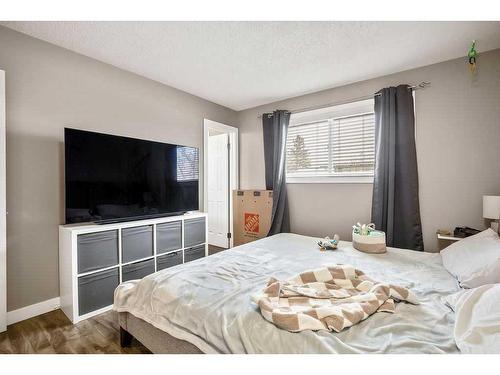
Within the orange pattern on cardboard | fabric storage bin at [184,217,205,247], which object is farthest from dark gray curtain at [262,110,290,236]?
fabric storage bin at [184,217,205,247]

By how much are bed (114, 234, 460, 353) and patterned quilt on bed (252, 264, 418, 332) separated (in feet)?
0.11

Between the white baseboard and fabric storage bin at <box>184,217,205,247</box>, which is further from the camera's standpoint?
fabric storage bin at <box>184,217,205,247</box>

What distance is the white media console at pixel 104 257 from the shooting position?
75.7 inches

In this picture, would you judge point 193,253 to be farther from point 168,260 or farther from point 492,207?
point 492,207

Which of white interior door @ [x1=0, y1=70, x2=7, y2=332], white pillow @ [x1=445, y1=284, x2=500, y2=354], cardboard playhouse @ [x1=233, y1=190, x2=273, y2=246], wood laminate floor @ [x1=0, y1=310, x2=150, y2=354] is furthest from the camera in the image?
cardboard playhouse @ [x1=233, y1=190, x2=273, y2=246]

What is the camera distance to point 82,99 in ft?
7.47

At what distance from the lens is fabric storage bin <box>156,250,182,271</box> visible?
8.36 feet

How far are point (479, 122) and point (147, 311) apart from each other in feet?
10.7

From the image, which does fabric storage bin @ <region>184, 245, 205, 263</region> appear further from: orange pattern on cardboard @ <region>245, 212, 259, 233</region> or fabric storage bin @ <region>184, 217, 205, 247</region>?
orange pattern on cardboard @ <region>245, 212, 259, 233</region>

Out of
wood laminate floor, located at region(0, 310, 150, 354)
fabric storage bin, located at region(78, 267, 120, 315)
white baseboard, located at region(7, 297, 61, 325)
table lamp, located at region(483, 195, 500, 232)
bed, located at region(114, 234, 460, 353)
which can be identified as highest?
table lamp, located at region(483, 195, 500, 232)

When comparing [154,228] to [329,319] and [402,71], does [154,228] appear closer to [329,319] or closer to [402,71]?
[329,319]

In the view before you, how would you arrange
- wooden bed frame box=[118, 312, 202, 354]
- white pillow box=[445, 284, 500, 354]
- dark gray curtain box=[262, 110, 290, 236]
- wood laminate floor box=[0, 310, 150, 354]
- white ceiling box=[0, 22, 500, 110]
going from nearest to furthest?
white pillow box=[445, 284, 500, 354]
wooden bed frame box=[118, 312, 202, 354]
wood laminate floor box=[0, 310, 150, 354]
white ceiling box=[0, 22, 500, 110]
dark gray curtain box=[262, 110, 290, 236]

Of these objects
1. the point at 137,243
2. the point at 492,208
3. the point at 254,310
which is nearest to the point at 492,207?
the point at 492,208

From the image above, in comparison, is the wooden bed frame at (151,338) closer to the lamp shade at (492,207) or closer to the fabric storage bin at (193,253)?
the fabric storage bin at (193,253)
